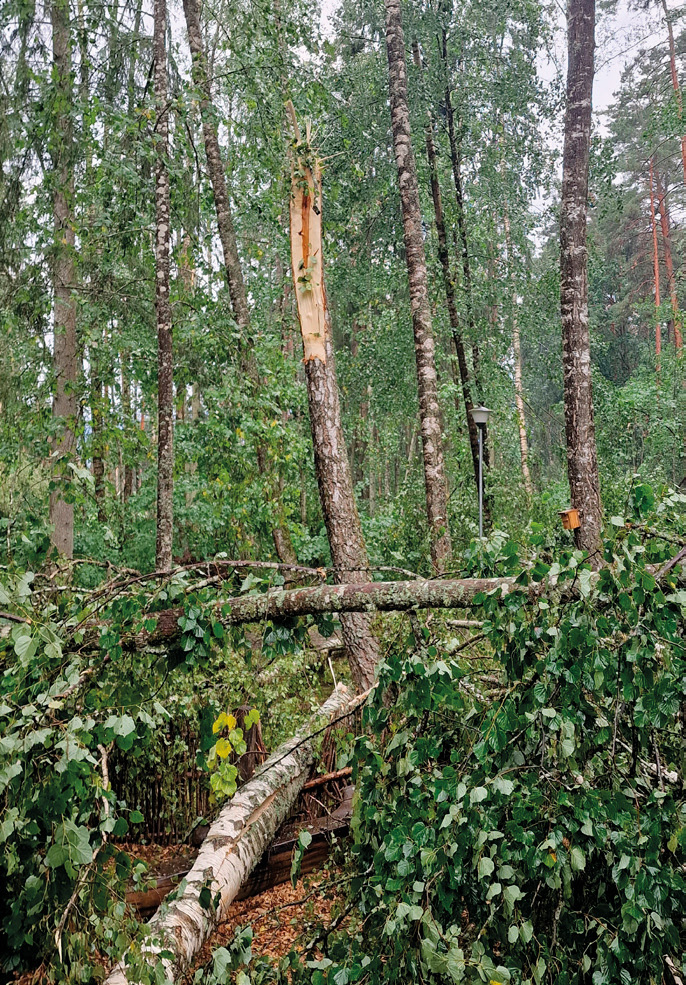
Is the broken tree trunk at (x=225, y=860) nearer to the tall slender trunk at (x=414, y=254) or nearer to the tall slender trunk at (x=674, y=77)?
the tall slender trunk at (x=414, y=254)

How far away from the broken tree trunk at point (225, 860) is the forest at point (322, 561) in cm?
2

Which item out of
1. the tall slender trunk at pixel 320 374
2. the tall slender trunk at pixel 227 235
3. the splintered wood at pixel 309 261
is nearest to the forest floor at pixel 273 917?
the tall slender trunk at pixel 320 374

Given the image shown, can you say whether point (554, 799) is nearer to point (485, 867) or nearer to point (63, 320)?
point (485, 867)

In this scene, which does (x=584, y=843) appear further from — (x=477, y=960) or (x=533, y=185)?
(x=533, y=185)

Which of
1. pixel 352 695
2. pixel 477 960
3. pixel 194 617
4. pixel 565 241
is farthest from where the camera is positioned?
pixel 565 241

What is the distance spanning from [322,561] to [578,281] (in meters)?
6.41

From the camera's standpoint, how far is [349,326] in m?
16.6

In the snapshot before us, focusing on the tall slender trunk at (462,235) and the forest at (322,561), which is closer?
the forest at (322,561)

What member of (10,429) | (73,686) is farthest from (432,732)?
(10,429)

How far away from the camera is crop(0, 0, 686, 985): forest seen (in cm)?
184

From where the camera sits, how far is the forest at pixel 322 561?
184 centimetres

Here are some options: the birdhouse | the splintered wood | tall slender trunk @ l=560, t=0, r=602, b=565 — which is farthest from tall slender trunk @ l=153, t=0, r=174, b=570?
the birdhouse

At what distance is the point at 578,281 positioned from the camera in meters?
6.04

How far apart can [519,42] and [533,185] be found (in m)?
2.43
